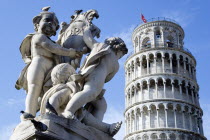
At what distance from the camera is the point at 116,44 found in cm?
393

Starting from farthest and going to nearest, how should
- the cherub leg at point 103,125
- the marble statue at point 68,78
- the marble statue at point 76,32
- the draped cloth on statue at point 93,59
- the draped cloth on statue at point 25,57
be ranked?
the marble statue at point 76,32 → the draped cloth on statue at point 25,57 → the draped cloth on statue at point 93,59 → the cherub leg at point 103,125 → the marble statue at point 68,78

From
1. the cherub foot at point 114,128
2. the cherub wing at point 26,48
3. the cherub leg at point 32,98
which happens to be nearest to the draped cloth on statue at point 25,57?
the cherub wing at point 26,48

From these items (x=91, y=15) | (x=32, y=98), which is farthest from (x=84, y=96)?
(x=91, y=15)

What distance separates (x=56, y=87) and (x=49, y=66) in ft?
1.29

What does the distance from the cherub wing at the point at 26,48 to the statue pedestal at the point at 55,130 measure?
107 cm

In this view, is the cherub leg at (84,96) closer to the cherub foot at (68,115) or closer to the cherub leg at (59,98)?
the cherub foot at (68,115)

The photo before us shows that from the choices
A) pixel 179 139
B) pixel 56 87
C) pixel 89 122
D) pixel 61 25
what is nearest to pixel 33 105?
pixel 56 87

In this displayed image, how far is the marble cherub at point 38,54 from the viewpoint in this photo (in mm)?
3596

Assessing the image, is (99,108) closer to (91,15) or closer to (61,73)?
(61,73)

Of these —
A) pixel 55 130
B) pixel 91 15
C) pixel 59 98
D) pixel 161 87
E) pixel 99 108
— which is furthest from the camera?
pixel 161 87

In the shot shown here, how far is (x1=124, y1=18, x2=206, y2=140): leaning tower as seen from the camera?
122 feet

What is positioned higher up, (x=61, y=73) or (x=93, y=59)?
(x=93, y=59)

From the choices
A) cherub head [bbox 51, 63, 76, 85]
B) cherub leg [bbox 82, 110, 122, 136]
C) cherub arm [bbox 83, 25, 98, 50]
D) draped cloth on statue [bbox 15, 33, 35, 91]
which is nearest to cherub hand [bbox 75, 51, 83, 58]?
cherub arm [bbox 83, 25, 98, 50]

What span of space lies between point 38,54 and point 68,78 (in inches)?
16.9
